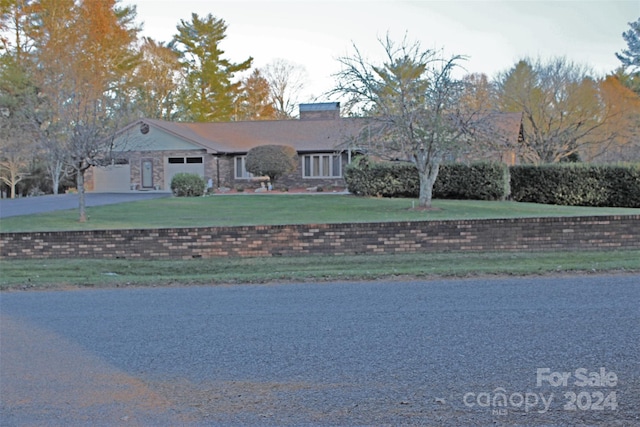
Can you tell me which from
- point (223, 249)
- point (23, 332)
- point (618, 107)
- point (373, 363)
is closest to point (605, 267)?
point (373, 363)

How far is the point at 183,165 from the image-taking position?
114 ft

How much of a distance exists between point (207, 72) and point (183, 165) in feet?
65.4

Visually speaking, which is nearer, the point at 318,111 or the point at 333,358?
the point at 333,358

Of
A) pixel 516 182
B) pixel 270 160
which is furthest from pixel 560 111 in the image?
pixel 270 160

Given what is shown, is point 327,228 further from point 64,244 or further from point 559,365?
point 559,365

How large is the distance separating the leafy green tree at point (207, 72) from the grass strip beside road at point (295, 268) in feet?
134

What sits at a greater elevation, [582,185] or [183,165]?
[183,165]

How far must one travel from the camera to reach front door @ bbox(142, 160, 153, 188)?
116 feet

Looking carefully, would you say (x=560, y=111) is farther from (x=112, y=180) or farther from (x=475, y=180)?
(x=112, y=180)

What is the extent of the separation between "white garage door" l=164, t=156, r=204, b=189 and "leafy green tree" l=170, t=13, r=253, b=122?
17.0 meters

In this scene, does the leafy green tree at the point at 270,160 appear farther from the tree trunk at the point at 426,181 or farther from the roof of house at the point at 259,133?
the tree trunk at the point at 426,181

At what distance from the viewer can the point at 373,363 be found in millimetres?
5297

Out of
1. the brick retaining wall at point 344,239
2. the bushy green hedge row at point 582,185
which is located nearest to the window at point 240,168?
the bushy green hedge row at point 582,185

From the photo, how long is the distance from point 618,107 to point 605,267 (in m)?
30.9
